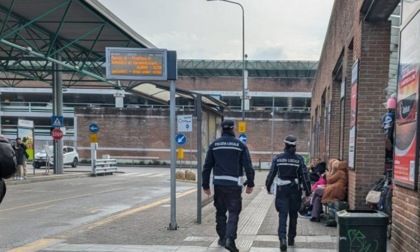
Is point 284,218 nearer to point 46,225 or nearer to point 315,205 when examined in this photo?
point 315,205

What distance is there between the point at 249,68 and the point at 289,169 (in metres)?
51.9

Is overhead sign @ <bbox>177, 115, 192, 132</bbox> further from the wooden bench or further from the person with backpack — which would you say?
the person with backpack

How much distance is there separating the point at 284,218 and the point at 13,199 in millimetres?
10120

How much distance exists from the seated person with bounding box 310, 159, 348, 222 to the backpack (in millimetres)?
6386

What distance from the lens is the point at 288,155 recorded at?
6848 millimetres

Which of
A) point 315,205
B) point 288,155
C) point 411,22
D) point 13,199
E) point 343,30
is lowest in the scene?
point 13,199

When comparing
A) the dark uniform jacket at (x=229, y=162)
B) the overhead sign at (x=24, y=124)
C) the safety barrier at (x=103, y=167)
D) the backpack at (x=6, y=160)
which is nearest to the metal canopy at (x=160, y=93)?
the dark uniform jacket at (x=229, y=162)

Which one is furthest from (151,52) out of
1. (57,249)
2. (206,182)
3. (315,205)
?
(315,205)

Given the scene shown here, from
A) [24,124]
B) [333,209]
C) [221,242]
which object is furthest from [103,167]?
[221,242]

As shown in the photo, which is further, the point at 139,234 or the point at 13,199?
the point at 13,199

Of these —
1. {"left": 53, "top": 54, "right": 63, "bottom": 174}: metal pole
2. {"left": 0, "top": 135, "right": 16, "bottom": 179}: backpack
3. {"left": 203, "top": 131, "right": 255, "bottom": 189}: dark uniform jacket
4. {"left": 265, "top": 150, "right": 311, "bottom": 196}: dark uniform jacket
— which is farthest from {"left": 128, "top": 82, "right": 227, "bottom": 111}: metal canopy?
{"left": 53, "top": 54, "right": 63, "bottom": 174}: metal pole

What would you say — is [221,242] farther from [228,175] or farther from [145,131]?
[145,131]

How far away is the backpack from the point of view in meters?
3.35

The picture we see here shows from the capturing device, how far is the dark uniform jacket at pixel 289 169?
674 centimetres
